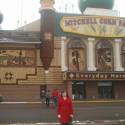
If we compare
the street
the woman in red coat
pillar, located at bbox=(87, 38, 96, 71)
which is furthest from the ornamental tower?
the woman in red coat

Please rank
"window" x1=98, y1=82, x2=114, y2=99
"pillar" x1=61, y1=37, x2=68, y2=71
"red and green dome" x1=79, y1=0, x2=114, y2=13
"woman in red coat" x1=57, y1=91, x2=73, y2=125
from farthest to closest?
1. "red and green dome" x1=79, y1=0, x2=114, y2=13
2. "window" x1=98, y1=82, x2=114, y2=99
3. "pillar" x1=61, y1=37, x2=68, y2=71
4. "woman in red coat" x1=57, y1=91, x2=73, y2=125

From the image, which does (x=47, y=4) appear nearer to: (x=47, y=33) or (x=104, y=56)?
(x=47, y=33)

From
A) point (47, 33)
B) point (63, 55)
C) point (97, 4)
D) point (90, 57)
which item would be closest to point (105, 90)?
point (90, 57)

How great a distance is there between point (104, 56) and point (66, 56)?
16.7 ft

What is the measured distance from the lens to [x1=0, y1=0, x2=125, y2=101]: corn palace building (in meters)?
47.6

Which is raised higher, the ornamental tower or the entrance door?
the ornamental tower

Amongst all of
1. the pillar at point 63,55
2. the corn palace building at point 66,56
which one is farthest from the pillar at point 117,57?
the pillar at point 63,55

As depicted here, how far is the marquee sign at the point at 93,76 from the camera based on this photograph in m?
47.6

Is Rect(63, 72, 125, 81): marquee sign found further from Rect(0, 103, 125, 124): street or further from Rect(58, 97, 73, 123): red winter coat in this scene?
Rect(58, 97, 73, 123): red winter coat

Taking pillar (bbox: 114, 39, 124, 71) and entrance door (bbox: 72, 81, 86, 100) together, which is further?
pillar (bbox: 114, 39, 124, 71)

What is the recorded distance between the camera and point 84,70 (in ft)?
162

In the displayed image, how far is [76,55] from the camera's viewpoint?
164ft

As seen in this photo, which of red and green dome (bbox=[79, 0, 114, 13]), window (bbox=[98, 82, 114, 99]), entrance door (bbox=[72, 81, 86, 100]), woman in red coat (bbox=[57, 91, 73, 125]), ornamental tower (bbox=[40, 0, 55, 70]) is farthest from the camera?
red and green dome (bbox=[79, 0, 114, 13])

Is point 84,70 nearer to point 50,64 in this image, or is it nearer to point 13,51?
Answer: point 50,64
